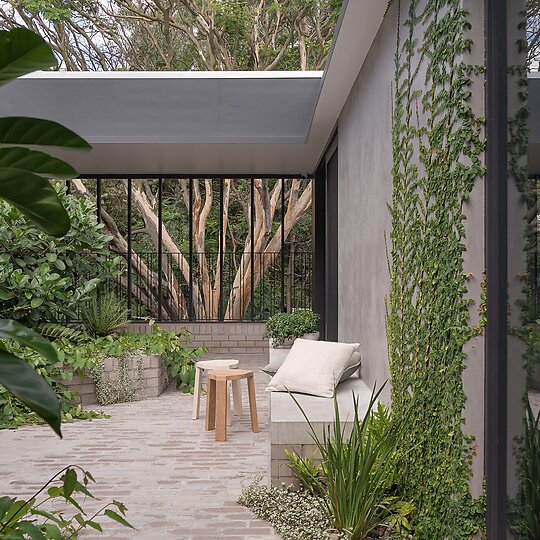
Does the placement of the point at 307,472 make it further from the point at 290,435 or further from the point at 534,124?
the point at 534,124

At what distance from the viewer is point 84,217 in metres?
7.76

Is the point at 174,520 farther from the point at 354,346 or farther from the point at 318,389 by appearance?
the point at 354,346

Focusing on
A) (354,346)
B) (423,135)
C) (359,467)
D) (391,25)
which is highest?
(391,25)

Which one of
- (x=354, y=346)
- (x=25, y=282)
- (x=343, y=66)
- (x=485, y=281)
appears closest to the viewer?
(x=485, y=281)

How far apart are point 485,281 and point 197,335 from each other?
877cm

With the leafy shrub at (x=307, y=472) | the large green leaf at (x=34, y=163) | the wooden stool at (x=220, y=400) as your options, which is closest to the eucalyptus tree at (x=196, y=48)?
the wooden stool at (x=220, y=400)

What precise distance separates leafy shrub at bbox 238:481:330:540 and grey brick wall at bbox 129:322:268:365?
6922mm

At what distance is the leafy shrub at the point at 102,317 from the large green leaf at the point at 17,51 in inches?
287

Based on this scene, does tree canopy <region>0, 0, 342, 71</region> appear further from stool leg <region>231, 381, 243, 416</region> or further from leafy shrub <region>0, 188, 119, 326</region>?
stool leg <region>231, 381, 243, 416</region>

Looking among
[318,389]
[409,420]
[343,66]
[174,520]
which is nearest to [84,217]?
[343,66]

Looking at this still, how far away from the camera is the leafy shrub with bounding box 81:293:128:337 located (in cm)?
800

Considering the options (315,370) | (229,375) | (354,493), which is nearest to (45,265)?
(229,375)

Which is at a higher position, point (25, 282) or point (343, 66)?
point (343, 66)

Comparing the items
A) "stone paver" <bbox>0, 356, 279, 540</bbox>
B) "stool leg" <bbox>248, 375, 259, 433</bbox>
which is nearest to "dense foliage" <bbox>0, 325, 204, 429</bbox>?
"stone paver" <bbox>0, 356, 279, 540</bbox>
